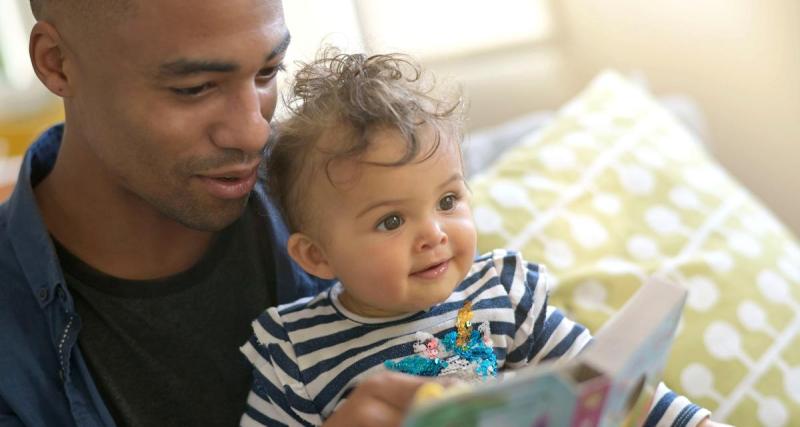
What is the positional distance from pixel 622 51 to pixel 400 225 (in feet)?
4.35

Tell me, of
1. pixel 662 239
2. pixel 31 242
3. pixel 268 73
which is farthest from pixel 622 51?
pixel 31 242

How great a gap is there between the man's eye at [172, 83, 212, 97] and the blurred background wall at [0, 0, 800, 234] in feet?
2.76

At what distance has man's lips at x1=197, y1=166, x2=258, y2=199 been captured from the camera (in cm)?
130

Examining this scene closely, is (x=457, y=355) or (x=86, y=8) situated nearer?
(x=457, y=355)

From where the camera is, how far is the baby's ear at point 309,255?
1195 mm

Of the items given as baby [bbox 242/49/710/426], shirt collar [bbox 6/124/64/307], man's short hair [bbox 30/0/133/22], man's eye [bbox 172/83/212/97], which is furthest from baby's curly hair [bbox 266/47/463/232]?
shirt collar [bbox 6/124/64/307]

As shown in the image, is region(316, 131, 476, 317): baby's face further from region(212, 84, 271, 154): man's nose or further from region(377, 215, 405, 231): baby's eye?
region(212, 84, 271, 154): man's nose

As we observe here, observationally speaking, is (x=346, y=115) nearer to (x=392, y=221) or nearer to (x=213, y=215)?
(x=392, y=221)

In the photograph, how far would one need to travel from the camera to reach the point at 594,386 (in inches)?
28.7

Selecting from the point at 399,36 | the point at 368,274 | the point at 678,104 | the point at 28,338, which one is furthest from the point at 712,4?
the point at 28,338

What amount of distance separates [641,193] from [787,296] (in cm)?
30

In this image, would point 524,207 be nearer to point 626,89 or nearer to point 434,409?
point 626,89

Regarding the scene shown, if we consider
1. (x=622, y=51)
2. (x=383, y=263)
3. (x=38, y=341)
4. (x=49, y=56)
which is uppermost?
(x=49, y=56)

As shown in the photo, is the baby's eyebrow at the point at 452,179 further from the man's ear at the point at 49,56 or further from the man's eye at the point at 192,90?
the man's ear at the point at 49,56
